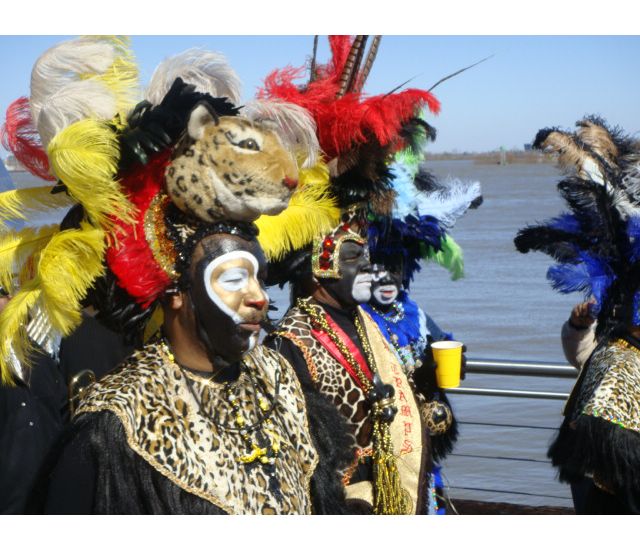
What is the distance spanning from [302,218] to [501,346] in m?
7.76

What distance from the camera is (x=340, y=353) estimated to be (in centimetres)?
464

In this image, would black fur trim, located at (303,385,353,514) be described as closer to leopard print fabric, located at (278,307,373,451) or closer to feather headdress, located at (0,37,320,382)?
feather headdress, located at (0,37,320,382)

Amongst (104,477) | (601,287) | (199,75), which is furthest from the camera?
(601,287)

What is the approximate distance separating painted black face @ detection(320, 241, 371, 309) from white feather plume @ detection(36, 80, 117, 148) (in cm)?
215

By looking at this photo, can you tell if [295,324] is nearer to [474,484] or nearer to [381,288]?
[381,288]

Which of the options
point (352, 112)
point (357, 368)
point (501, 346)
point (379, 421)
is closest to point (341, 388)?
point (357, 368)

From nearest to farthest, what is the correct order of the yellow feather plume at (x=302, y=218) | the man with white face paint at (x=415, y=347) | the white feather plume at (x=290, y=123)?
the white feather plume at (x=290, y=123), the yellow feather plume at (x=302, y=218), the man with white face paint at (x=415, y=347)

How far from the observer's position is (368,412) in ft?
15.1

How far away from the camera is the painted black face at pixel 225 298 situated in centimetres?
277

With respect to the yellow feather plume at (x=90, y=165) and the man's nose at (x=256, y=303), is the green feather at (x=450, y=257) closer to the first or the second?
the man's nose at (x=256, y=303)

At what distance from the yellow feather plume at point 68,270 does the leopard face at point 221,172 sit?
264 millimetres

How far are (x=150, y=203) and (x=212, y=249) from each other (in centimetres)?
22

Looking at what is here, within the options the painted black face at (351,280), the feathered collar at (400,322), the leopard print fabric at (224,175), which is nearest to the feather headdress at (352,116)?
the painted black face at (351,280)

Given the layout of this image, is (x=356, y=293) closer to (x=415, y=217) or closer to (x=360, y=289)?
(x=360, y=289)
